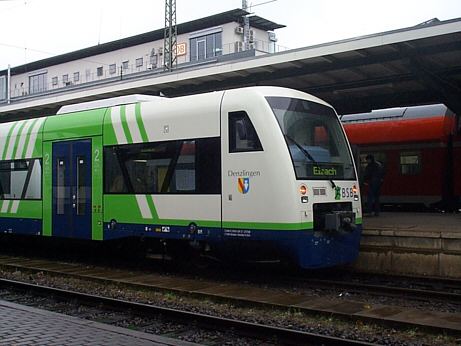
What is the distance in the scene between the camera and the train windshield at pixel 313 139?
9.23m

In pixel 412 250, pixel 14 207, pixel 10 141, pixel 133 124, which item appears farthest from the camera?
pixel 10 141

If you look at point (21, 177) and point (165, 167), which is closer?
point (165, 167)

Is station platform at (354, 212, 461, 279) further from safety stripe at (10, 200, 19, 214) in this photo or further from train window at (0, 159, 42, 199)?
safety stripe at (10, 200, 19, 214)

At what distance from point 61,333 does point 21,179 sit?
25.9 ft

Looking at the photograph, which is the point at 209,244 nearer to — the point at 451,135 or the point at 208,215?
the point at 208,215

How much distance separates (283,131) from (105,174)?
4024 mm

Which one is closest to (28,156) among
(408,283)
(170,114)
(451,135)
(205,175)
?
(170,114)

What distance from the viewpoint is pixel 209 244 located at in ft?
32.6

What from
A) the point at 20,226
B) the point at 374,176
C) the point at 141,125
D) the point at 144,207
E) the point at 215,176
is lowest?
the point at 20,226

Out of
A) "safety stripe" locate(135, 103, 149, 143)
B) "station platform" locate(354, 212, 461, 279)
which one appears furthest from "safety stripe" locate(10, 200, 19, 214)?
"station platform" locate(354, 212, 461, 279)

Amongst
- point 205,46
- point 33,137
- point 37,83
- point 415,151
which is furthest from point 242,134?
point 37,83

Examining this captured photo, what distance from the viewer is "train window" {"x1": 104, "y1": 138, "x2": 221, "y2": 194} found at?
382 inches

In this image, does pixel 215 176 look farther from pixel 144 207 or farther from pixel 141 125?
pixel 141 125

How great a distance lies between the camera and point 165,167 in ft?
34.0
